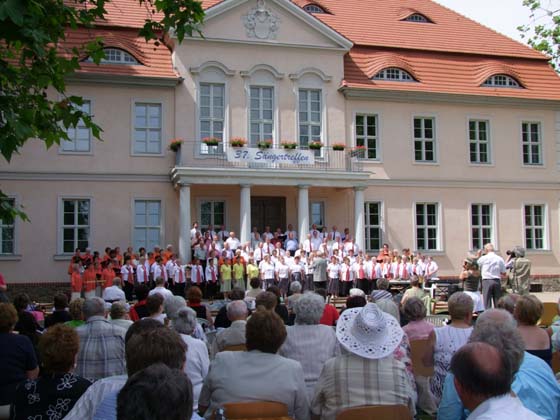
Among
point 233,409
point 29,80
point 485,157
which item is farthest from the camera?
point 485,157

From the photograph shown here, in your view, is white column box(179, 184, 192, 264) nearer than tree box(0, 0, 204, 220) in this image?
No

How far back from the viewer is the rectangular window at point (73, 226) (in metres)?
22.4

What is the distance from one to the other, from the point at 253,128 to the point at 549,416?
21.1 meters

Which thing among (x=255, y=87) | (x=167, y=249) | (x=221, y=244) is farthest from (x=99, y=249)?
(x=255, y=87)

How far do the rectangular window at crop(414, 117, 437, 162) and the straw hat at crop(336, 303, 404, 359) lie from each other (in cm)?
2246

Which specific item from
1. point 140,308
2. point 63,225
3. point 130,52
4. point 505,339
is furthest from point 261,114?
point 505,339

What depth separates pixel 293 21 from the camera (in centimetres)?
2477

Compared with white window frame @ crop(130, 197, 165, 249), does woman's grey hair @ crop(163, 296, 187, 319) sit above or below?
below

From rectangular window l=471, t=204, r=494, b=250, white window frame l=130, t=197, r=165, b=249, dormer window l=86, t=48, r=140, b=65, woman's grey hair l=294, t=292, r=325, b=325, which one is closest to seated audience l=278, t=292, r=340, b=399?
woman's grey hair l=294, t=292, r=325, b=325

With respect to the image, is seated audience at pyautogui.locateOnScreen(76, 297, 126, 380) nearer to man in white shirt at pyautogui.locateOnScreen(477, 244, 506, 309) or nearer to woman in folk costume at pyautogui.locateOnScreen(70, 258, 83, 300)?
man in white shirt at pyautogui.locateOnScreen(477, 244, 506, 309)

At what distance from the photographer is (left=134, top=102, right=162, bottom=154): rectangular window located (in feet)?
76.6

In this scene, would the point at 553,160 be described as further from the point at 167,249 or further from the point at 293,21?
the point at 167,249

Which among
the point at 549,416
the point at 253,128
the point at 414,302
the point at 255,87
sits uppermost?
the point at 255,87

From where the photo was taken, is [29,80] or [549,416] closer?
[549,416]
